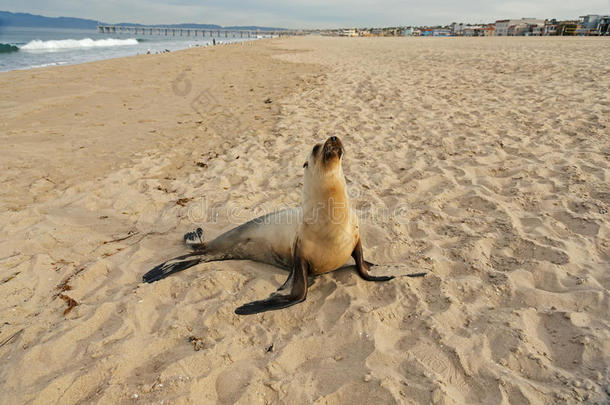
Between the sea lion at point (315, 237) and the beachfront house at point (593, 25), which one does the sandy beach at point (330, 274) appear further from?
the beachfront house at point (593, 25)

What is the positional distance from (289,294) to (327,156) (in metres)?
0.97

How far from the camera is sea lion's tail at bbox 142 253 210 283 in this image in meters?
2.82

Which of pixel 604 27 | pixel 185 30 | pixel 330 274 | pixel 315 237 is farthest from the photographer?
pixel 185 30

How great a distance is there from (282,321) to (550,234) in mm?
2319

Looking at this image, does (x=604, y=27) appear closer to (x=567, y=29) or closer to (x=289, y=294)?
(x=567, y=29)

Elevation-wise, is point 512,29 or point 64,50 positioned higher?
point 512,29

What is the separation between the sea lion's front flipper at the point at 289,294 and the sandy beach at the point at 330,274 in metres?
0.07

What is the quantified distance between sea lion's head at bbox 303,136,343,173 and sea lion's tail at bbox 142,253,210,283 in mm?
1308

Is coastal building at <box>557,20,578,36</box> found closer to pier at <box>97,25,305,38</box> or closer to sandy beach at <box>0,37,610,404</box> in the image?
sandy beach at <box>0,37,610,404</box>

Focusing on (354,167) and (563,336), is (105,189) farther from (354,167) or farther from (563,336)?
(563,336)

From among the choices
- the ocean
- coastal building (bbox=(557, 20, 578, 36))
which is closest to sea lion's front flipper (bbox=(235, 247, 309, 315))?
the ocean

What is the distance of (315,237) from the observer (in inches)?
102

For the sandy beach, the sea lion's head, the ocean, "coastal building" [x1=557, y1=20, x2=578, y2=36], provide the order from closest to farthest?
the sandy beach, the sea lion's head, the ocean, "coastal building" [x1=557, y1=20, x2=578, y2=36]

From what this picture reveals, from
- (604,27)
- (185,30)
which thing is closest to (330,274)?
(604,27)
